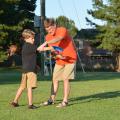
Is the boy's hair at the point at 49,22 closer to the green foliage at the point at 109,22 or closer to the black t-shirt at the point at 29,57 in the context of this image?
the black t-shirt at the point at 29,57

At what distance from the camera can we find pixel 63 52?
491 inches

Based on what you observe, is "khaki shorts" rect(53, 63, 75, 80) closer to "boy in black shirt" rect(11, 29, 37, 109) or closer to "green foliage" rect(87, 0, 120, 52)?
"boy in black shirt" rect(11, 29, 37, 109)

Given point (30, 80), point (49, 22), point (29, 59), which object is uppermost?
point (49, 22)

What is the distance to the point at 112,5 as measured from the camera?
218 ft

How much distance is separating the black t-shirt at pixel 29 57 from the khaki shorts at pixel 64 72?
30.0 inches

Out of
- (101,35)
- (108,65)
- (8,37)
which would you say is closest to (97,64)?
(108,65)

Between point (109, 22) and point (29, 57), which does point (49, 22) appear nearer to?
point (29, 57)

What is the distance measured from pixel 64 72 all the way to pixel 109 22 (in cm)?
5563

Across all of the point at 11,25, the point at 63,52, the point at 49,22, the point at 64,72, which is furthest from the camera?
the point at 11,25

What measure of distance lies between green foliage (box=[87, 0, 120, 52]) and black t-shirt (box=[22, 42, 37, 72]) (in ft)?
175

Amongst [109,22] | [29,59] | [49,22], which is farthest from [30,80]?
[109,22]

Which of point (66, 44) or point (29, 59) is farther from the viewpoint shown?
point (66, 44)

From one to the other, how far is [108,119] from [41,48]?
2.66m

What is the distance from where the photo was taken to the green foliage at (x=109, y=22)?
65.8m
